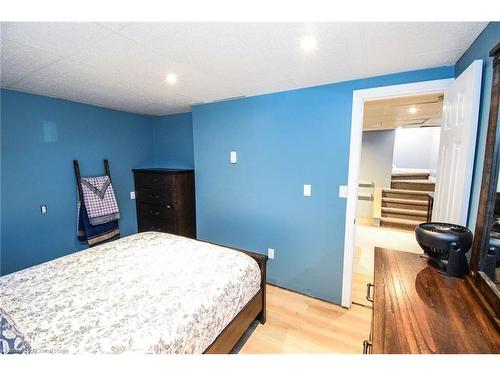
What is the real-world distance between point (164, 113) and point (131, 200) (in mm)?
1457

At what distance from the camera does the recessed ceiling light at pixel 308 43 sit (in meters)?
1.27

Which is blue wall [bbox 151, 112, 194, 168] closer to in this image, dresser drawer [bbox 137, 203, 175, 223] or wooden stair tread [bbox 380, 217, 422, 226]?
dresser drawer [bbox 137, 203, 175, 223]

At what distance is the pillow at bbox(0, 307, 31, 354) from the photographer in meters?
0.84

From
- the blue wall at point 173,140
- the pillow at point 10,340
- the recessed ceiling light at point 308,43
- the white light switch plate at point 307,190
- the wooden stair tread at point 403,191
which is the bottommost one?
the pillow at point 10,340

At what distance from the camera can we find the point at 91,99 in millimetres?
2570

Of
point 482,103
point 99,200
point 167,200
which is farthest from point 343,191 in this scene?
point 99,200

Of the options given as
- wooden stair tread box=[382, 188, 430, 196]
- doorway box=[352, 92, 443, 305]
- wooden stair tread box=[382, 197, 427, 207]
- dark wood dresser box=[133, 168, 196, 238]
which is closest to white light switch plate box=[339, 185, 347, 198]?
doorway box=[352, 92, 443, 305]

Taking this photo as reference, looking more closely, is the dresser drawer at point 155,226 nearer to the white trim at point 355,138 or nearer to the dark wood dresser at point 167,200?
the dark wood dresser at point 167,200

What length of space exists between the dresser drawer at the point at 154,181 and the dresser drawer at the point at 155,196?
62mm

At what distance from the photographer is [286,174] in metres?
2.34

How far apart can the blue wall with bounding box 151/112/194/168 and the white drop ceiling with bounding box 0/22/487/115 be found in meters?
1.14

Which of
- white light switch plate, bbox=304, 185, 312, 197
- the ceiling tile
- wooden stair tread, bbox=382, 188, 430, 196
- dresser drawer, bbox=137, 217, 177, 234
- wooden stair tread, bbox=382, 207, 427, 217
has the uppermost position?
the ceiling tile

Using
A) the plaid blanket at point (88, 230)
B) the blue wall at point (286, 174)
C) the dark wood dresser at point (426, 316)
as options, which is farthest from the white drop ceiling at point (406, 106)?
the plaid blanket at point (88, 230)
